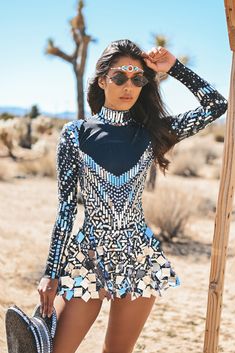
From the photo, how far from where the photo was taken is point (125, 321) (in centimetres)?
257

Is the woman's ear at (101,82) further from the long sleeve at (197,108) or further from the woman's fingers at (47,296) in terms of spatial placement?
the woman's fingers at (47,296)

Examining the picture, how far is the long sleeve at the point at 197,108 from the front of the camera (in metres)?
2.84

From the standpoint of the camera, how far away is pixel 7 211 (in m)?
10.9

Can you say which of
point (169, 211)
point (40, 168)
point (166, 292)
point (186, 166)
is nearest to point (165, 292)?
point (166, 292)

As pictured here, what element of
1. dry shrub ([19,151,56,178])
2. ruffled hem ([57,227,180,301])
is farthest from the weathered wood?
dry shrub ([19,151,56,178])

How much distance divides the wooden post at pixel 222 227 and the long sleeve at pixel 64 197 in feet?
2.79

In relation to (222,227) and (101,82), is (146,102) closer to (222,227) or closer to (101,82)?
(101,82)

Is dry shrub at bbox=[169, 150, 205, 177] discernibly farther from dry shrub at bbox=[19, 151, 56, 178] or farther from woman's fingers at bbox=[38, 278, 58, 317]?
woman's fingers at bbox=[38, 278, 58, 317]

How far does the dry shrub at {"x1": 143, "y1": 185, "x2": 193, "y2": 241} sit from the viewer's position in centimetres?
940

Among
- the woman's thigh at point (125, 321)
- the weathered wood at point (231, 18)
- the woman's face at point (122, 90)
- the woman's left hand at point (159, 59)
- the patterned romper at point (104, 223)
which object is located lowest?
the woman's thigh at point (125, 321)

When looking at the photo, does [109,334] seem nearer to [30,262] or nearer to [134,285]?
[134,285]

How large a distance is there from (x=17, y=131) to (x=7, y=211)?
17174 millimetres

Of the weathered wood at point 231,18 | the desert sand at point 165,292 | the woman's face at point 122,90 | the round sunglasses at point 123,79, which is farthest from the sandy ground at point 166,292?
the weathered wood at point 231,18

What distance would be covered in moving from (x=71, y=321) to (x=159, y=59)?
133cm
